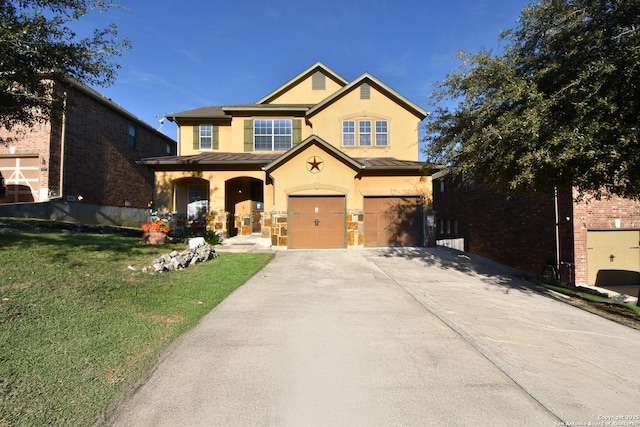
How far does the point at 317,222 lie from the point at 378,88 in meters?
8.44

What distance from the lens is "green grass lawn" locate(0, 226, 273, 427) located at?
10.7ft

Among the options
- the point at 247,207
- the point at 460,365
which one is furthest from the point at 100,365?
the point at 247,207

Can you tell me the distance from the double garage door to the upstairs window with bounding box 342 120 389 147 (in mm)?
3743

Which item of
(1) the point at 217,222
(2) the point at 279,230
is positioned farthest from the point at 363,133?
(1) the point at 217,222

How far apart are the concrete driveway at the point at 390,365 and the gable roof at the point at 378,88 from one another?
40.8 ft

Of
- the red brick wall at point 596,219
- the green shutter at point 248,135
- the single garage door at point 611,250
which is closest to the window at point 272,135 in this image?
Result: the green shutter at point 248,135

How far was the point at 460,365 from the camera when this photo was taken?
14.0ft

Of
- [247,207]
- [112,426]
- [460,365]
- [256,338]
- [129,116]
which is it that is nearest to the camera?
[112,426]

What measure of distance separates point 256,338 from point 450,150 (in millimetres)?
7510

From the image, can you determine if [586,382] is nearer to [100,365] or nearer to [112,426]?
[112,426]

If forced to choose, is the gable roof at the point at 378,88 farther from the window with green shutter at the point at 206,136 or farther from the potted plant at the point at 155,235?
the potted plant at the point at 155,235

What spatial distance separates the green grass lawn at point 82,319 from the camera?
3.26 metres

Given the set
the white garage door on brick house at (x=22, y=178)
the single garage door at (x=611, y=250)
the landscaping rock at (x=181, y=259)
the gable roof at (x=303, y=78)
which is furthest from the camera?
the gable roof at (x=303, y=78)

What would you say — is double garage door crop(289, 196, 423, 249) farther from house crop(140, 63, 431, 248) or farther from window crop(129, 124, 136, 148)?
window crop(129, 124, 136, 148)
